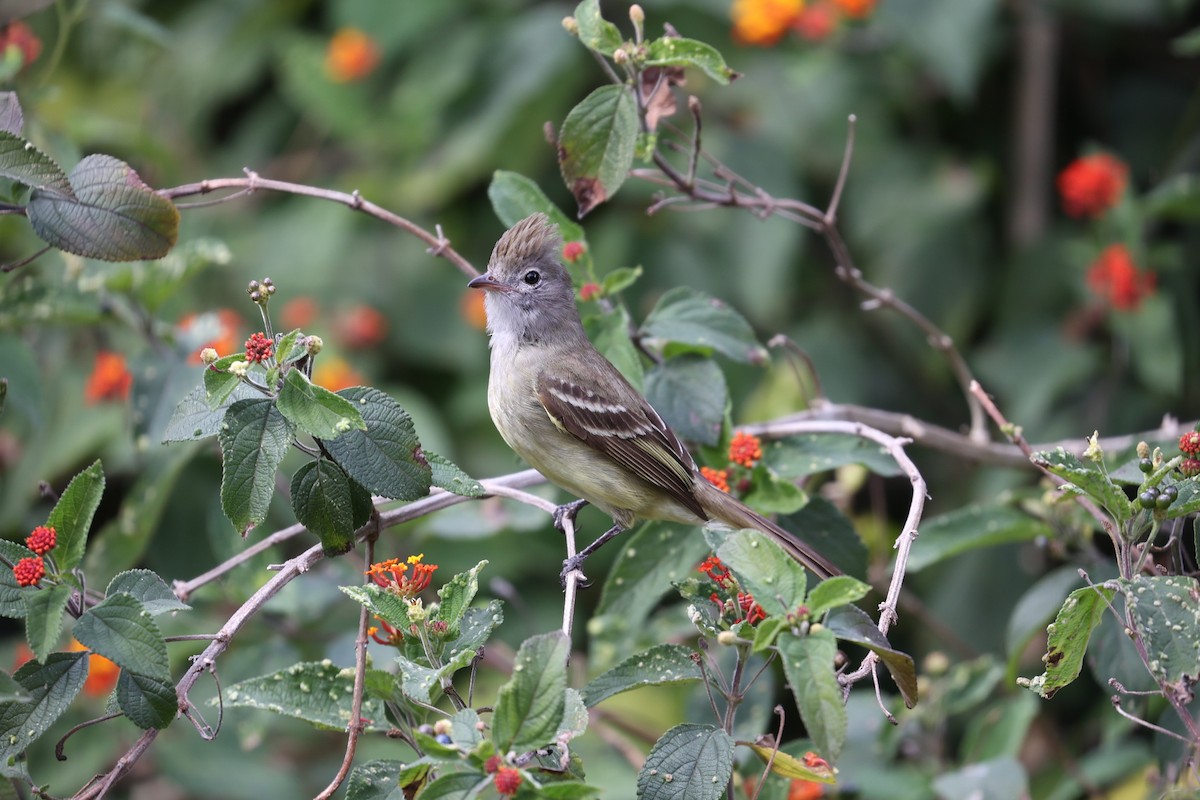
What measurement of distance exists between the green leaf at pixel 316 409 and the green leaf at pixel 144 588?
44cm

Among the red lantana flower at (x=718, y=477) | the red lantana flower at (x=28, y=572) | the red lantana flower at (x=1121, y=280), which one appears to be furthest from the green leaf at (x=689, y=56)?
the red lantana flower at (x=1121, y=280)

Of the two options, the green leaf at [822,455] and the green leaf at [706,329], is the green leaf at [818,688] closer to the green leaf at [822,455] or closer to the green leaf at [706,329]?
the green leaf at [822,455]

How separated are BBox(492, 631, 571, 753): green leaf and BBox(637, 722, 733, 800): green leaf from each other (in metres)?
0.33

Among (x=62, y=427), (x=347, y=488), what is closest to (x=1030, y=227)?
(x=347, y=488)

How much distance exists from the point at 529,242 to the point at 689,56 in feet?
3.18

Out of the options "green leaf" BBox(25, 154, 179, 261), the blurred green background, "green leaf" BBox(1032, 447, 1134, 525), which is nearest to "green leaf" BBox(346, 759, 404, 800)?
"green leaf" BBox(25, 154, 179, 261)

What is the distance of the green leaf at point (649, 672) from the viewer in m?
2.49

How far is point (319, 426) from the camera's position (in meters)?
2.34

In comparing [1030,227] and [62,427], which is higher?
[1030,227]

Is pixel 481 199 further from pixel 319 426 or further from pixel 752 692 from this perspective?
pixel 319 426

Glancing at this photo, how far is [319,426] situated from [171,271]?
5.95 feet

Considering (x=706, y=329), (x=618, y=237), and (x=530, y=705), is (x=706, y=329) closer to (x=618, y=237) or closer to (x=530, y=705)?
(x=530, y=705)

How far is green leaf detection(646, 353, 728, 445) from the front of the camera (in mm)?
3275

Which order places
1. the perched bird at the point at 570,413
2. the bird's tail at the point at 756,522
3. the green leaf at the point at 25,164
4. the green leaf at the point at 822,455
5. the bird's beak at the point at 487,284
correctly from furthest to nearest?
the bird's beak at the point at 487,284 < the perched bird at the point at 570,413 < the green leaf at the point at 822,455 < the bird's tail at the point at 756,522 < the green leaf at the point at 25,164
